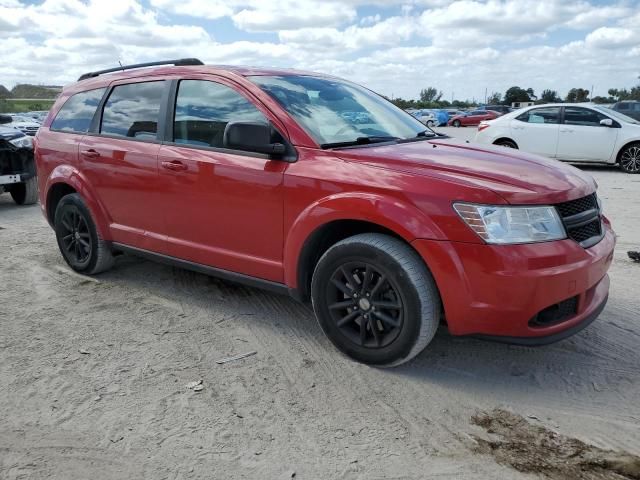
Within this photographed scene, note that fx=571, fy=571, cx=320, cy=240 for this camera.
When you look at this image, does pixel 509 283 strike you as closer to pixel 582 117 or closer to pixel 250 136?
pixel 250 136

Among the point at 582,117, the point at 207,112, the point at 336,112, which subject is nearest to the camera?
the point at 336,112

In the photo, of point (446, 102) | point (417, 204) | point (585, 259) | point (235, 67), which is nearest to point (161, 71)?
point (235, 67)

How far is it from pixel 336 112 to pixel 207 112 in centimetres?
87

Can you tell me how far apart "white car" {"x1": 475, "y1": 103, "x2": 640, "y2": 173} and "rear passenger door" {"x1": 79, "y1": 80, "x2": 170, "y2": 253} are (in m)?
9.44

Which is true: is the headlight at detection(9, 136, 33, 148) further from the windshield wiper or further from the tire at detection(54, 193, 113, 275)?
the windshield wiper

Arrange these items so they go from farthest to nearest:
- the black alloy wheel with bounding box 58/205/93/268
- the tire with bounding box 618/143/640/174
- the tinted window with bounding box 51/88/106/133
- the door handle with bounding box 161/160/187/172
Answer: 1. the tire with bounding box 618/143/640/174
2. the black alloy wheel with bounding box 58/205/93/268
3. the tinted window with bounding box 51/88/106/133
4. the door handle with bounding box 161/160/187/172

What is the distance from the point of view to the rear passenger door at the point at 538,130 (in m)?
11.8

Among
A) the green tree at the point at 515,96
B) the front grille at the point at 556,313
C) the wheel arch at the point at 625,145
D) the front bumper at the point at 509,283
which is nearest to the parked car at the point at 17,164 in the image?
the front bumper at the point at 509,283

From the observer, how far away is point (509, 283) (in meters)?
2.70

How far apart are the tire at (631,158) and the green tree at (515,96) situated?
6406cm

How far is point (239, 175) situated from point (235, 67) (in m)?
0.94

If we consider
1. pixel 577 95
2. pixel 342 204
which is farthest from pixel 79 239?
pixel 577 95

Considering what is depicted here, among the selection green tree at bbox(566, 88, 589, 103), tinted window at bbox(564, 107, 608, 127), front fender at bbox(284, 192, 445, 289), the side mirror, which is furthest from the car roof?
green tree at bbox(566, 88, 589, 103)

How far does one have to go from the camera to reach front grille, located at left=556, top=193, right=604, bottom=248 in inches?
114
